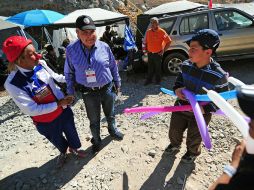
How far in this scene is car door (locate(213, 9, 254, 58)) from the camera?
824 cm

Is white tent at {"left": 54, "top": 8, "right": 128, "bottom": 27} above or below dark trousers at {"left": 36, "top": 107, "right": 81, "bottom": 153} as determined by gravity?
above

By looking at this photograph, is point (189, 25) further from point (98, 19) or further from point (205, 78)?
point (205, 78)

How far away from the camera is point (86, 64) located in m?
3.98

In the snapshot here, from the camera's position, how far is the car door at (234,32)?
824cm

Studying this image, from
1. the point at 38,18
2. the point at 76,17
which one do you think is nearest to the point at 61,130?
the point at 76,17

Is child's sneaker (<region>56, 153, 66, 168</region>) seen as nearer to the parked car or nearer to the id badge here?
the id badge

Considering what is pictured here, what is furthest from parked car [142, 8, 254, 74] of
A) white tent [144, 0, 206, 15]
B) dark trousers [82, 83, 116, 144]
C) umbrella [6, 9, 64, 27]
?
umbrella [6, 9, 64, 27]

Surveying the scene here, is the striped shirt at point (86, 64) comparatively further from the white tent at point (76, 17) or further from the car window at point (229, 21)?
the white tent at point (76, 17)

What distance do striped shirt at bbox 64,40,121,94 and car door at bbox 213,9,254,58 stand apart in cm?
515

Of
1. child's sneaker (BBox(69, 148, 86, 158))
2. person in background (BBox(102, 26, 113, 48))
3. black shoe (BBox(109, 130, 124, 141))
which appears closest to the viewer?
child's sneaker (BBox(69, 148, 86, 158))

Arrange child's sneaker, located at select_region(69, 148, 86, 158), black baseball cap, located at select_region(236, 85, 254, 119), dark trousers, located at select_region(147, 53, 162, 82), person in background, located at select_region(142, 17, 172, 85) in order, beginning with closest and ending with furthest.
A: black baseball cap, located at select_region(236, 85, 254, 119), child's sneaker, located at select_region(69, 148, 86, 158), person in background, located at select_region(142, 17, 172, 85), dark trousers, located at select_region(147, 53, 162, 82)

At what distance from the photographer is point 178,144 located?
430cm

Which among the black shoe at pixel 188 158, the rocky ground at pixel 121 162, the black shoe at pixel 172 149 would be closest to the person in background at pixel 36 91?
the rocky ground at pixel 121 162

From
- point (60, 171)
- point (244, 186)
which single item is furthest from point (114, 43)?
point (244, 186)
